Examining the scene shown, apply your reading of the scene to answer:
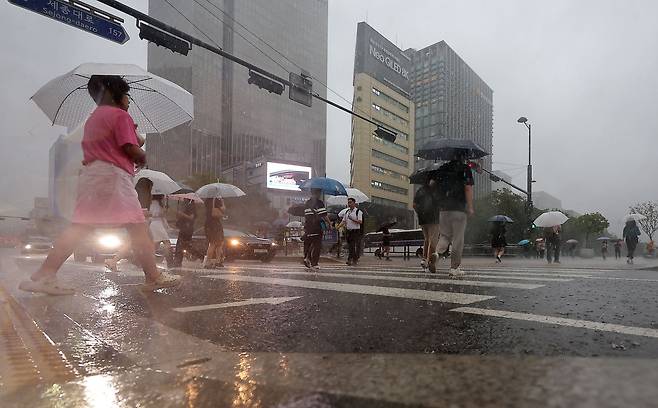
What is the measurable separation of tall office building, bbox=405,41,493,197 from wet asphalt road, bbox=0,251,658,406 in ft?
Answer: 139

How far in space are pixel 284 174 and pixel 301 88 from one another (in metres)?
42.9

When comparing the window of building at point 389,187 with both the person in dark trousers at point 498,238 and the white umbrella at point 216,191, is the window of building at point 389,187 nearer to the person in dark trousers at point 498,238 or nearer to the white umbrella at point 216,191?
the person in dark trousers at point 498,238

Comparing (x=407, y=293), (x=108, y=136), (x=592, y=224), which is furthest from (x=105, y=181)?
(x=592, y=224)

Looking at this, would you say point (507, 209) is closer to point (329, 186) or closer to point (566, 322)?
point (329, 186)

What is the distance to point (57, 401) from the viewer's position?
1.50m

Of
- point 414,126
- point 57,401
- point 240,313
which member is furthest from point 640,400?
point 414,126

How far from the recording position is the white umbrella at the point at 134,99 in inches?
227

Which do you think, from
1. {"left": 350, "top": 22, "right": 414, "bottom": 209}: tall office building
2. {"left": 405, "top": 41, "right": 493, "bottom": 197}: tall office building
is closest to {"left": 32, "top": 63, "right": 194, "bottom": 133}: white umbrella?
{"left": 405, "top": 41, "right": 493, "bottom": 197}: tall office building

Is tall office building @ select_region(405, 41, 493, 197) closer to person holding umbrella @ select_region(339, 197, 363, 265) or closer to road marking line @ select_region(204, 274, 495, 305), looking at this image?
person holding umbrella @ select_region(339, 197, 363, 265)

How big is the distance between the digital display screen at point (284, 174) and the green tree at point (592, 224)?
42.1 metres

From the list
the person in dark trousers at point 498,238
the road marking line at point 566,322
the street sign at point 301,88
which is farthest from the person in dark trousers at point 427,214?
the person in dark trousers at point 498,238

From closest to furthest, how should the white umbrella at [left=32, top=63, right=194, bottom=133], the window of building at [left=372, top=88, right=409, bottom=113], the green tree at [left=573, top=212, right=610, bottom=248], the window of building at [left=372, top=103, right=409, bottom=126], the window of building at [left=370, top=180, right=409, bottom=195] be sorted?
1. the white umbrella at [left=32, top=63, right=194, bottom=133]
2. the green tree at [left=573, top=212, right=610, bottom=248]
3. the window of building at [left=372, top=88, right=409, bottom=113]
4. the window of building at [left=372, top=103, right=409, bottom=126]
5. the window of building at [left=370, top=180, right=409, bottom=195]

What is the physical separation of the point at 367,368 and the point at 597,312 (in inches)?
82.5

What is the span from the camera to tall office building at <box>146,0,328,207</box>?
5938 cm
